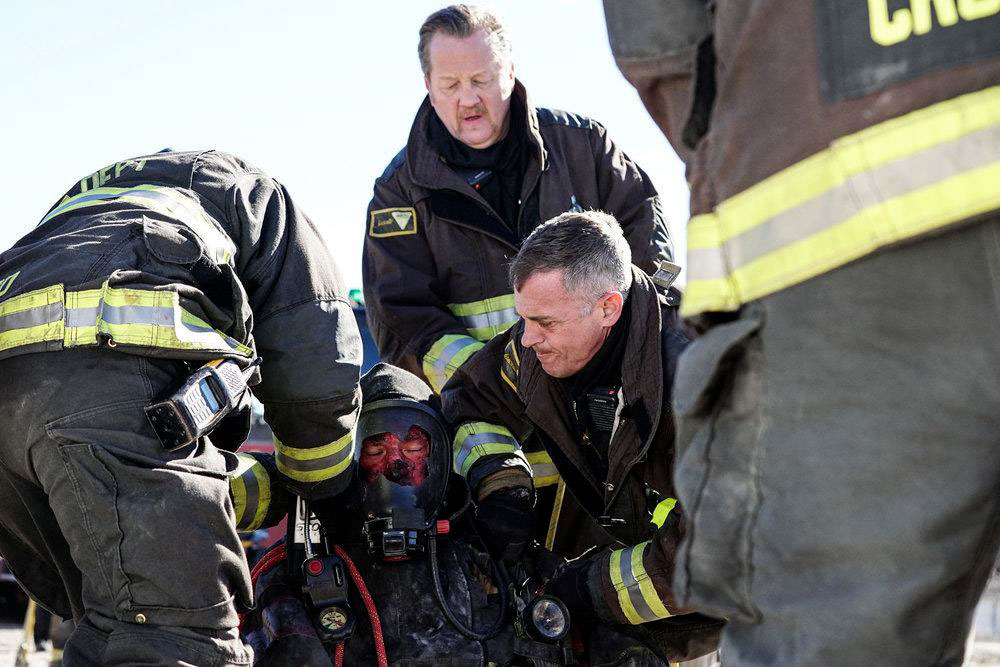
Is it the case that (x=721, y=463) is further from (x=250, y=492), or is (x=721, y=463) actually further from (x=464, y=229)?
(x=464, y=229)

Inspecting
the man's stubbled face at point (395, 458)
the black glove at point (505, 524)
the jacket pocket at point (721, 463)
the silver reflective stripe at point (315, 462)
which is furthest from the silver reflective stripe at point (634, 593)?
the jacket pocket at point (721, 463)

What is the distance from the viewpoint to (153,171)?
3.26m

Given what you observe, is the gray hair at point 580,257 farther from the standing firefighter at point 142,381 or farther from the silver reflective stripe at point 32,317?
the silver reflective stripe at point 32,317

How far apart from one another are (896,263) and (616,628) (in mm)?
2267

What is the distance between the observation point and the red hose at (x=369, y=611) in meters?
3.39

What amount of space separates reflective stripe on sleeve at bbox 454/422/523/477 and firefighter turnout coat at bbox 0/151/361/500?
42cm

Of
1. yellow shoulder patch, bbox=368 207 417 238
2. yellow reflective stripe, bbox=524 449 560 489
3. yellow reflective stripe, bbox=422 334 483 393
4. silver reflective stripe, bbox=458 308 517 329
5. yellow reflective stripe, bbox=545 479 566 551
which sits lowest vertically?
yellow reflective stripe, bbox=545 479 566 551

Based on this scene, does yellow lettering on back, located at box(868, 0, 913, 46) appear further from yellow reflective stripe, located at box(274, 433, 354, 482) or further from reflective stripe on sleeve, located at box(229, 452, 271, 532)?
reflective stripe on sleeve, located at box(229, 452, 271, 532)

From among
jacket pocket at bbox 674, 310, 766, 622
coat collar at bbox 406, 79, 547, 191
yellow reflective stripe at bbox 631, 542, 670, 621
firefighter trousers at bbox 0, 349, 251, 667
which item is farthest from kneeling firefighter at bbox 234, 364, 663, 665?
jacket pocket at bbox 674, 310, 766, 622

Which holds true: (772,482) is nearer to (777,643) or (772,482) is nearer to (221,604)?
(777,643)

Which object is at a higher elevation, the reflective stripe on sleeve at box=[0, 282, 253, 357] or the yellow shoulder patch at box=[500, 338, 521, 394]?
the reflective stripe on sleeve at box=[0, 282, 253, 357]

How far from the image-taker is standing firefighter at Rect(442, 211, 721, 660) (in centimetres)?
346

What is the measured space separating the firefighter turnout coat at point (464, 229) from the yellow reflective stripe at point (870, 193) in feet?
9.26

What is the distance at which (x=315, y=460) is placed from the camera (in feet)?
11.3
